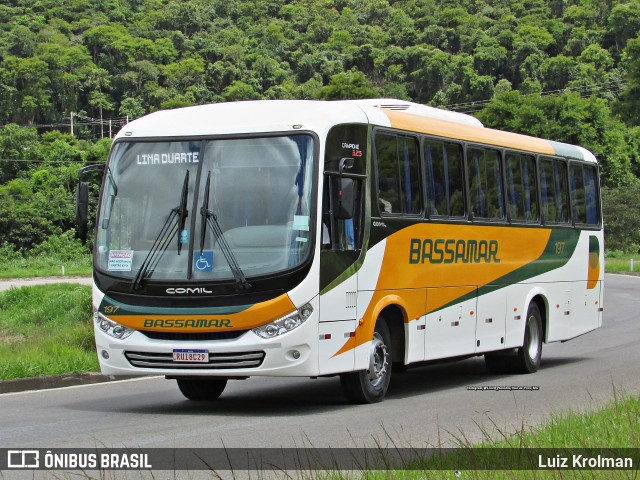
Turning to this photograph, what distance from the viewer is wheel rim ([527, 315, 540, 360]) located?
19.1 m

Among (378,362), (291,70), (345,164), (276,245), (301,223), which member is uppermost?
(345,164)

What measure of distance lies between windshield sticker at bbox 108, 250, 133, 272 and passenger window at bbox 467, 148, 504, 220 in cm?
553

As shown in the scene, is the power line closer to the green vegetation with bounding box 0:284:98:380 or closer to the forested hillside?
the forested hillside

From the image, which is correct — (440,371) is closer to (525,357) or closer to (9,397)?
(525,357)

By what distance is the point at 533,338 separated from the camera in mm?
19234

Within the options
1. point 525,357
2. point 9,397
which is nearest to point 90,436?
point 9,397

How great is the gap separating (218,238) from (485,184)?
5.69m

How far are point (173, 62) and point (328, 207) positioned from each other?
162592 millimetres

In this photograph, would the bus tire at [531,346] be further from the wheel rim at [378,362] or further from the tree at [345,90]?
the tree at [345,90]

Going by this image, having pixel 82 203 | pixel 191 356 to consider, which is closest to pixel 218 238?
pixel 191 356

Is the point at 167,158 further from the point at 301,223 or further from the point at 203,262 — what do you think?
the point at 301,223

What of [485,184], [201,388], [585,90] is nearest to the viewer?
[201,388]

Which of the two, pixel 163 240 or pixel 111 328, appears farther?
pixel 111 328

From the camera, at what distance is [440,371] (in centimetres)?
1969
